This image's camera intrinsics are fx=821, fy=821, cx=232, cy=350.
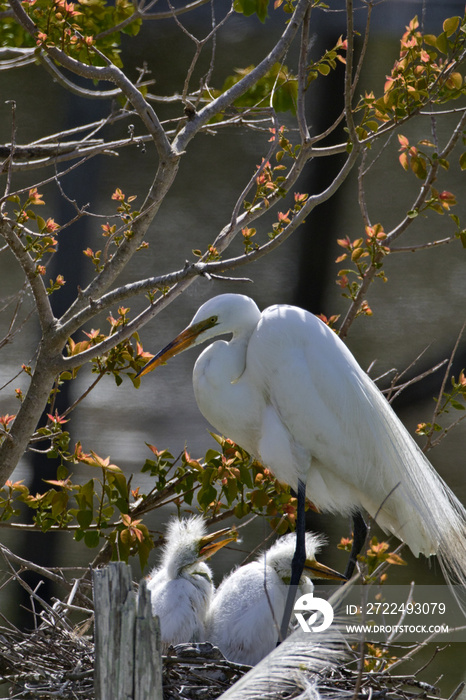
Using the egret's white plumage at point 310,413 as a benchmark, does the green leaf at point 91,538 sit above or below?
below

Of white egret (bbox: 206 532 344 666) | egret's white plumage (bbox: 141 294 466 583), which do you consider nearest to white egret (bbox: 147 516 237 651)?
white egret (bbox: 206 532 344 666)

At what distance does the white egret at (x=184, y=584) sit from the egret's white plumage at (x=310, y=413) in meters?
0.28

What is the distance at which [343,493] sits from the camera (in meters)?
1.97

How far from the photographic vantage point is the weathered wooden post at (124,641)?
1.01 meters

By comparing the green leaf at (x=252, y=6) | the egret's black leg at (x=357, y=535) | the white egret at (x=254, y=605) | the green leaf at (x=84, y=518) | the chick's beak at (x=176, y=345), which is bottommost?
the white egret at (x=254, y=605)

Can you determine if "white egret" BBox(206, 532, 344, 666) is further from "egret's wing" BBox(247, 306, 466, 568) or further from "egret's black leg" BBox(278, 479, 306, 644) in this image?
"egret's wing" BBox(247, 306, 466, 568)

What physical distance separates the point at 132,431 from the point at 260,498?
3.70ft

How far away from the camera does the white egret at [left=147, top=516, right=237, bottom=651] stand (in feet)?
6.01

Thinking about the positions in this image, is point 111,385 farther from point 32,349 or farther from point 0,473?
point 0,473

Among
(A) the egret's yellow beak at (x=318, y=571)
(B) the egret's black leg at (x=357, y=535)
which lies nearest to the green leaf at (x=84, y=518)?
(A) the egret's yellow beak at (x=318, y=571)

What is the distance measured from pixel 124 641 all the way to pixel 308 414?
89cm

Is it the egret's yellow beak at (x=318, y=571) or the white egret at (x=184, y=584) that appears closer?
the white egret at (x=184, y=584)

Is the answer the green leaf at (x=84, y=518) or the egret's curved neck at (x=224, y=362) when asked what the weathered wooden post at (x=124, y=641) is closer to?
the green leaf at (x=84, y=518)

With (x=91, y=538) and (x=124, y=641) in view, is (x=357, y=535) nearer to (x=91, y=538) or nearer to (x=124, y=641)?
(x=91, y=538)
